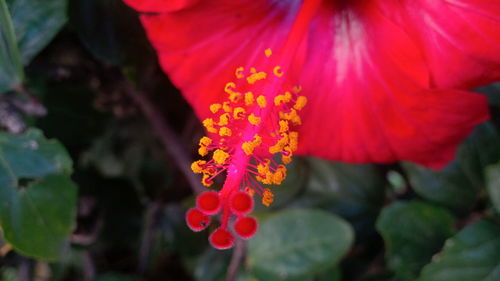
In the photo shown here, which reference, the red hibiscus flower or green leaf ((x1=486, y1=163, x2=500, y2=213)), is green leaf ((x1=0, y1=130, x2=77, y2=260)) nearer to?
the red hibiscus flower

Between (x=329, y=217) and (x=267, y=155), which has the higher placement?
(x=267, y=155)

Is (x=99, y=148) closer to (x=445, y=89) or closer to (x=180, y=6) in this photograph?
(x=180, y=6)

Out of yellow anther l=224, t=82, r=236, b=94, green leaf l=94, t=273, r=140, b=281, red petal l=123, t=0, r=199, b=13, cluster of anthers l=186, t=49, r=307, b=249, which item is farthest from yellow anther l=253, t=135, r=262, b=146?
Result: green leaf l=94, t=273, r=140, b=281

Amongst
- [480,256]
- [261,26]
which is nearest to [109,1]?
[261,26]

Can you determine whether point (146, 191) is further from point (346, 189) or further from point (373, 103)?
point (373, 103)

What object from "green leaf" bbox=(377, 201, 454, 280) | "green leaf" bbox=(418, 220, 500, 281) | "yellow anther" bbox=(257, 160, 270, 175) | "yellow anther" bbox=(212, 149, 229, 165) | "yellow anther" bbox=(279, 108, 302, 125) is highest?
"yellow anther" bbox=(279, 108, 302, 125)
